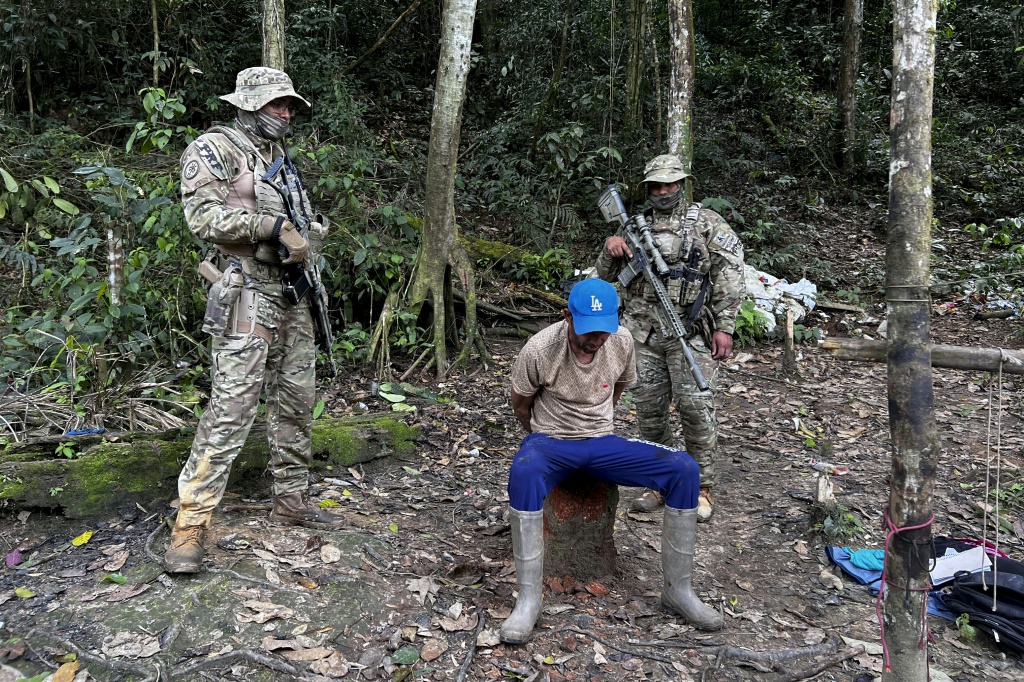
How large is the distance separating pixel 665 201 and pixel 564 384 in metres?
1.82

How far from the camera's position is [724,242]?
5043 mm

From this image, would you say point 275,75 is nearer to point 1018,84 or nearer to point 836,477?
point 836,477

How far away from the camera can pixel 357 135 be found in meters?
11.0

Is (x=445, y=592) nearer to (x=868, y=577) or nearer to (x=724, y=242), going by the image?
(x=868, y=577)

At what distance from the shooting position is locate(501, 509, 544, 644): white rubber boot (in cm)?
356

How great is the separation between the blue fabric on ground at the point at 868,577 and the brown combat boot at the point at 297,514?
3.09 metres

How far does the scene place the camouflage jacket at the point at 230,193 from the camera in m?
3.78

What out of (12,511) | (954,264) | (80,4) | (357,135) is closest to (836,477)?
(12,511)

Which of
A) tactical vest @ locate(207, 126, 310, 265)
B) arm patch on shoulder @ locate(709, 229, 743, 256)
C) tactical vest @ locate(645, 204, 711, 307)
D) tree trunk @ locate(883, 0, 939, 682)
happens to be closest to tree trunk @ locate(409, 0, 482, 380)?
tactical vest @ locate(645, 204, 711, 307)

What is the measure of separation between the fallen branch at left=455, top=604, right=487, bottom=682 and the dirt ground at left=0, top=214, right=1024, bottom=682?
0.01m

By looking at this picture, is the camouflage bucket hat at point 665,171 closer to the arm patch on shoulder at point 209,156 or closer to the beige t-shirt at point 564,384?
the beige t-shirt at point 564,384

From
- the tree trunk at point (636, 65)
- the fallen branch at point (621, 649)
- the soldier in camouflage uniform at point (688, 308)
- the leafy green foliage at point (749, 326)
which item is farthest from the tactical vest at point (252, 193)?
the tree trunk at point (636, 65)

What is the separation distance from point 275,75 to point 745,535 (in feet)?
13.5

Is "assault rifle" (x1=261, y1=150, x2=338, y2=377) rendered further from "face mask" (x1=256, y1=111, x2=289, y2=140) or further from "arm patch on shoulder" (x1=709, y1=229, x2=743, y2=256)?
"arm patch on shoulder" (x1=709, y1=229, x2=743, y2=256)
